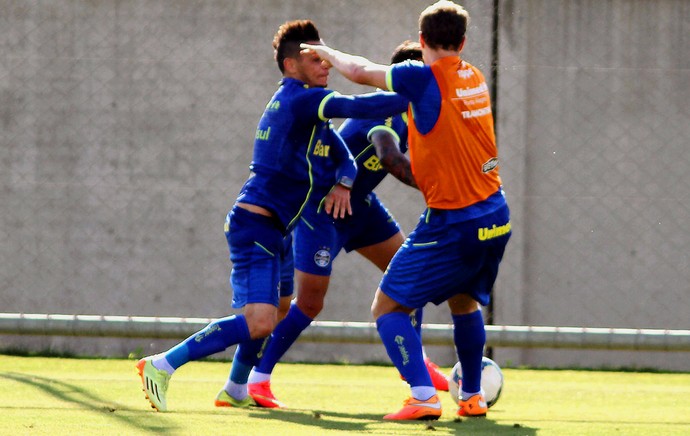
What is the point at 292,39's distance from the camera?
5.86 metres

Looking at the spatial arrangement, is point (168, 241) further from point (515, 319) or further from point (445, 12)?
point (445, 12)

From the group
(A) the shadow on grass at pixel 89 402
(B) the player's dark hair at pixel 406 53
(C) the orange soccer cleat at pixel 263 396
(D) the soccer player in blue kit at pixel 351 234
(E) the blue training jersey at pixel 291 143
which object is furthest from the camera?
(B) the player's dark hair at pixel 406 53

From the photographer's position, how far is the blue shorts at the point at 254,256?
5445 millimetres

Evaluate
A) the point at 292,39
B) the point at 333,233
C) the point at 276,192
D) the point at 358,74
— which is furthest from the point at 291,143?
the point at 333,233

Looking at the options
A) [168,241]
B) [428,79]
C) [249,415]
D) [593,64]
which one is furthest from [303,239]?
[593,64]

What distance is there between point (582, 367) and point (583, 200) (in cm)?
122

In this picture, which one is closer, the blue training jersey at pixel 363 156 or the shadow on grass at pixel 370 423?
the shadow on grass at pixel 370 423

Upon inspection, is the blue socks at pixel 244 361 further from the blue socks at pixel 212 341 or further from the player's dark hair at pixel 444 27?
the player's dark hair at pixel 444 27

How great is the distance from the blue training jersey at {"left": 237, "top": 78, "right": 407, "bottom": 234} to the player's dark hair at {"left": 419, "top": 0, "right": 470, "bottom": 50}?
0.56 metres

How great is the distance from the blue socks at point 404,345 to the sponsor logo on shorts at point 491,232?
1.67ft

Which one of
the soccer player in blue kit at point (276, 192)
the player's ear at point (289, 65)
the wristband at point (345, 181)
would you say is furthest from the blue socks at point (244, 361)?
the player's ear at point (289, 65)

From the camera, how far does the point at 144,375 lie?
535 centimetres

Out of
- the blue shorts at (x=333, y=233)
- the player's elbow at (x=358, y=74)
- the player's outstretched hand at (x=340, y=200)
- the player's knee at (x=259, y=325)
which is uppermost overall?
the player's elbow at (x=358, y=74)

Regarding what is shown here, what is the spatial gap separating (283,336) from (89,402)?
107 cm
